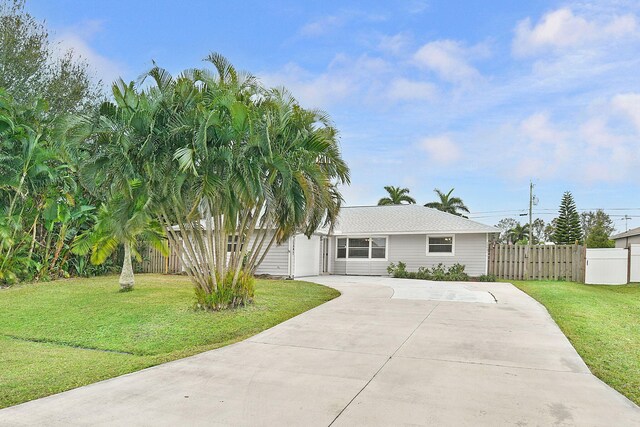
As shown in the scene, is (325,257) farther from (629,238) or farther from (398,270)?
(629,238)

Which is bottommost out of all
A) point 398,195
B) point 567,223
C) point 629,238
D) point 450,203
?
point 629,238

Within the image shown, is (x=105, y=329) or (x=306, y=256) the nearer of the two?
(x=105, y=329)

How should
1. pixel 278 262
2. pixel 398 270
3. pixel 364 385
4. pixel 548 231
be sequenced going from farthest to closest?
pixel 548 231, pixel 398 270, pixel 278 262, pixel 364 385

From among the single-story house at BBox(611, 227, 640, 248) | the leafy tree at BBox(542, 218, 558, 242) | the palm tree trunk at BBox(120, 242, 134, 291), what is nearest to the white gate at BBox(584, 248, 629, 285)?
the single-story house at BBox(611, 227, 640, 248)

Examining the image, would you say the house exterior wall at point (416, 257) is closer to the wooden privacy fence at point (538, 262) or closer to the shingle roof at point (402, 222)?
the shingle roof at point (402, 222)

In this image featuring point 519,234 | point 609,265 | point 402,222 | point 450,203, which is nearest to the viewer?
point 609,265

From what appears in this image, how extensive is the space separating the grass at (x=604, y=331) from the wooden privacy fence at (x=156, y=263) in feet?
51.1

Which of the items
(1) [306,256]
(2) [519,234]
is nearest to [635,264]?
(1) [306,256]

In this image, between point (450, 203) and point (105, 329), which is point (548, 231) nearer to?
point (450, 203)

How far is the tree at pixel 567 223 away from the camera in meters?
36.5

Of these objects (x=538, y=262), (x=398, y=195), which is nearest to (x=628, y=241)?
(x=398, y=195)

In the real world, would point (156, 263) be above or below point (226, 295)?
below

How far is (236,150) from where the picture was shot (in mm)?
8500

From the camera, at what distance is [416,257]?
66.8ft
